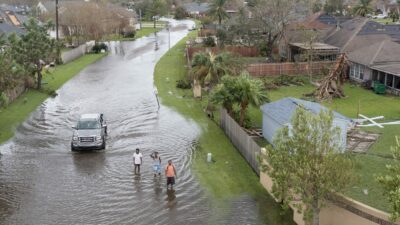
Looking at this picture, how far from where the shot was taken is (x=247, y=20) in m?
68.6

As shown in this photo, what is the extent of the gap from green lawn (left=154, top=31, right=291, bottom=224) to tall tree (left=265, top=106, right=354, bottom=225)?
13.4 ft

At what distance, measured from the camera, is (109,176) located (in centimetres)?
2533

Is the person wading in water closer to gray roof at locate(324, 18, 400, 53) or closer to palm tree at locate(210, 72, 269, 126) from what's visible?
palm tree at locate(210, 72, 269, 126)

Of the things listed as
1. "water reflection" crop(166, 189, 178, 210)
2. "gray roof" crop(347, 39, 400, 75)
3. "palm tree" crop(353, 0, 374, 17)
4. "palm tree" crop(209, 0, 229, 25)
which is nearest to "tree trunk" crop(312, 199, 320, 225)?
"water reflection" crop(166, 189, 178, 210)

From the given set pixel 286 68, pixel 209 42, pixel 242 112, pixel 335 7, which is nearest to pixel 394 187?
pixel 242 112

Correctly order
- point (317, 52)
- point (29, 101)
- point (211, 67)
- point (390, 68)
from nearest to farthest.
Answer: point (211, 67) < point (29, 101) < point (390, 68) < point (317, 52)

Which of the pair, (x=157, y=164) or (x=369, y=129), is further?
(x=369, y=129)

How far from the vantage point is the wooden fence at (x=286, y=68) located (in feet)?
172

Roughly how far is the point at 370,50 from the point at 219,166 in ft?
90.1

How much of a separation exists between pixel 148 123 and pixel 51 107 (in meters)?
10.2

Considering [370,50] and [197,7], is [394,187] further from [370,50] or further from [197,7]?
[197,7]

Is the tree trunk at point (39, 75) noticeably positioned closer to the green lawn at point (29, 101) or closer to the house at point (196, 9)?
the green lawn at point (29, 101)

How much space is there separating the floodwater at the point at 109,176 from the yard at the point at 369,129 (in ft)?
11.3

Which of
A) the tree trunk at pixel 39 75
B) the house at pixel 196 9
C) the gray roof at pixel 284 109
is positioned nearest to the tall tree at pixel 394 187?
the gray roof at pixel 284 109
